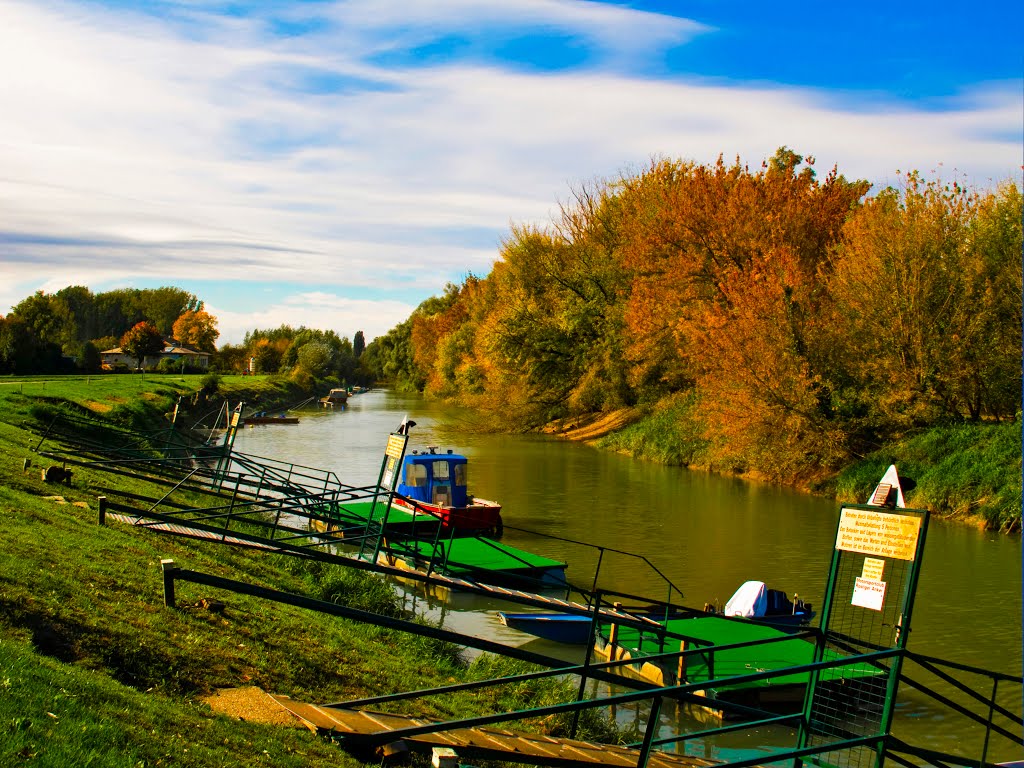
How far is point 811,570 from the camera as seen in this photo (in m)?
25.1

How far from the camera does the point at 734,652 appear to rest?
635 inches

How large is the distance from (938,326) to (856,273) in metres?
3.74

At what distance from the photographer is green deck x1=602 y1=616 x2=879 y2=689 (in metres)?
14.8

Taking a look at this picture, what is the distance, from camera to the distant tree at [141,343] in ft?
416

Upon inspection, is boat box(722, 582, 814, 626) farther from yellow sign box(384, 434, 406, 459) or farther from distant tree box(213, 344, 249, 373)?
distant tree box(213, 344, 249, 373)

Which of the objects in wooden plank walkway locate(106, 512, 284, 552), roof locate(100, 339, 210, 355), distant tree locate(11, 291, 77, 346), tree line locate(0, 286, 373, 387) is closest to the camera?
wooden plank walkway locate(106, 512, 284, 552)

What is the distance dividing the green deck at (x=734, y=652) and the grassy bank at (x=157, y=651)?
2574 mm

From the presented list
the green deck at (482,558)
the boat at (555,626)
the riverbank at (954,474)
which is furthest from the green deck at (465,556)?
the riverbank at (954,474)

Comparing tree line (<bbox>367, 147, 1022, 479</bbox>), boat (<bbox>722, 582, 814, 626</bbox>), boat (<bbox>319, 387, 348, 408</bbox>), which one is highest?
tree line (<bbox>367, 147, 1022, 479</bbox>)

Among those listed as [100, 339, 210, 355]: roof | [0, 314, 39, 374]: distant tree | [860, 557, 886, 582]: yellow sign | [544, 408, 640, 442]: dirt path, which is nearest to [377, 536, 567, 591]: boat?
[860, 557, 886, 582]: yellow sign

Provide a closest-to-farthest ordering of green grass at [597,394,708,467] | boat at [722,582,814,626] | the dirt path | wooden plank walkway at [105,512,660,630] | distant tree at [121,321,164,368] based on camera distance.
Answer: wooden plank walkway at [105,512,660,630], boat at [722,582,814,626], green grass at [597,394,708,467], the dirt path, distant tree at [121,321,164,368]

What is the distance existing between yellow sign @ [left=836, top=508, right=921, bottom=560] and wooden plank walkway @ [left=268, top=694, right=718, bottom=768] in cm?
291

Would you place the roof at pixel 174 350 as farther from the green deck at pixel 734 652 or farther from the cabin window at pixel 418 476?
the green deck at pixel 734 652

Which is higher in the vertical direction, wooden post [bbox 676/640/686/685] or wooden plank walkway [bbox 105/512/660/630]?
wooden plank walkway [bbox 105/512/660/630]
